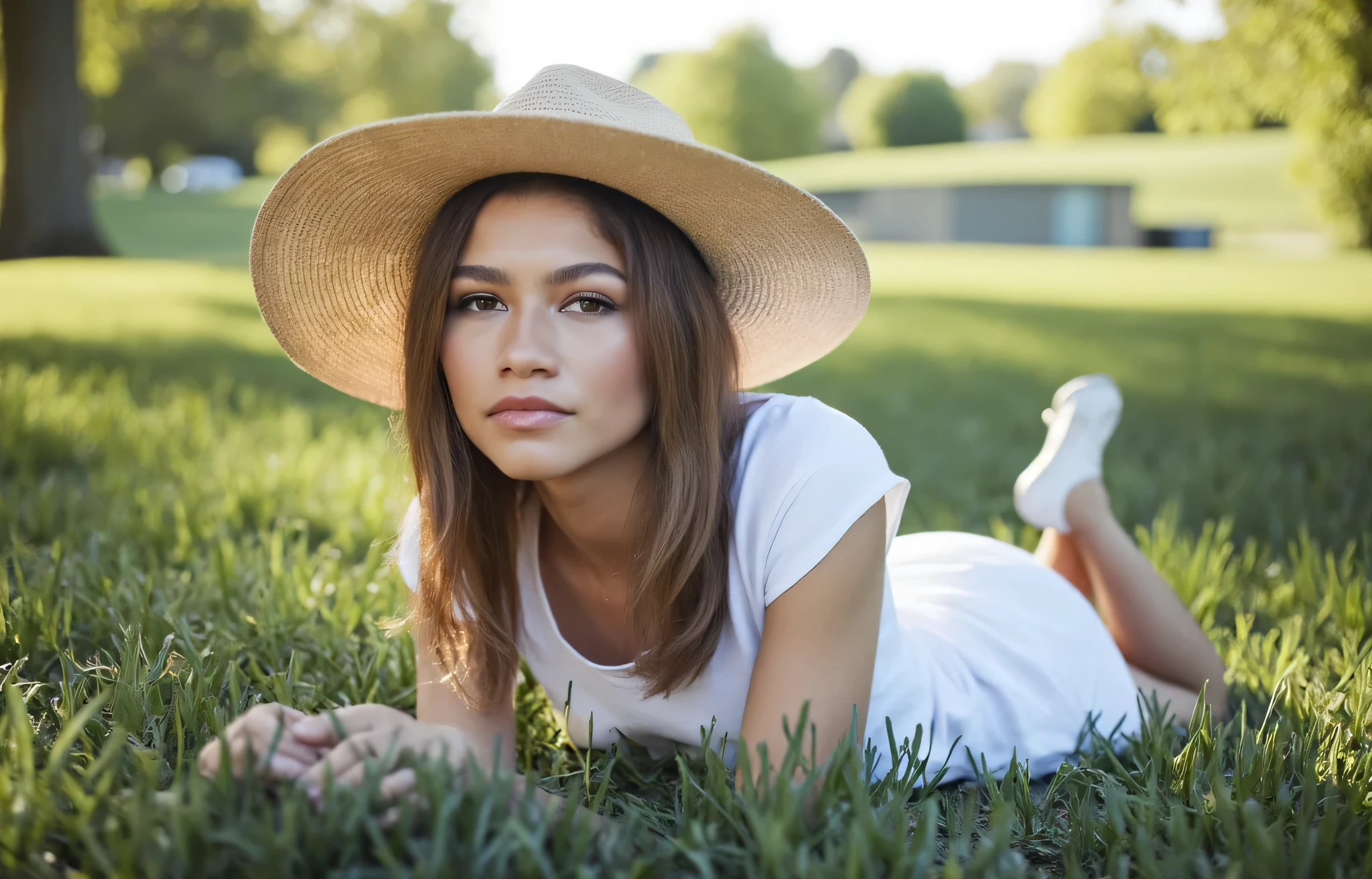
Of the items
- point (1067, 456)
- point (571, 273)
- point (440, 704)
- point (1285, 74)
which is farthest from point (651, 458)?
point (1285, 74)

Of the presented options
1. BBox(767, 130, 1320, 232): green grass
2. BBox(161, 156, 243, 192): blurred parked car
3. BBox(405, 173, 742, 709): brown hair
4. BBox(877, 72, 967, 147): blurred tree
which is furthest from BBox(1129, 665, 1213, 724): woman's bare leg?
BBox(877, 72, 967, 147): blurred tree

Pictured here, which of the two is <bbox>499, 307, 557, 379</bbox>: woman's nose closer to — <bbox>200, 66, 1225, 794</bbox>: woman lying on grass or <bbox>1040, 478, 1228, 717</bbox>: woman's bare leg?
<bbox>200, 66, 1225, 794</bbox>: woman lying on grass

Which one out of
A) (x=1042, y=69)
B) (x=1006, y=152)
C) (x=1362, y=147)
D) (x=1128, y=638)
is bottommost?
(x=1128, y=638)

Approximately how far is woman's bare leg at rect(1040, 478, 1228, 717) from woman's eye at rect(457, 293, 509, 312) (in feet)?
5.88

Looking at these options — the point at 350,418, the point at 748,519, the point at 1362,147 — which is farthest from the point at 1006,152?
the point at 748,519

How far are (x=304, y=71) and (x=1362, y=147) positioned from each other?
41278mm

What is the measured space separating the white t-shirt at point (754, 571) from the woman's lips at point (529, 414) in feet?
1.25

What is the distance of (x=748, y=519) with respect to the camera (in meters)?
1.90

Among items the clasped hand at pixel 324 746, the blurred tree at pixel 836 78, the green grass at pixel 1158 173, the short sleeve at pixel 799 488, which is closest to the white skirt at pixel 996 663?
the short sleeve at pixel 799 488

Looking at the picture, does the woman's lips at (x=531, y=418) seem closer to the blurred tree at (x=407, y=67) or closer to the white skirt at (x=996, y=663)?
the white skirt at (x=996, y=663)

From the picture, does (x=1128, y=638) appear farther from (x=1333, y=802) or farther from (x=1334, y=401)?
(x=1334, y=401)

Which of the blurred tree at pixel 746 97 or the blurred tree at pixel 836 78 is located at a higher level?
the blurred tree at pixel 836 78

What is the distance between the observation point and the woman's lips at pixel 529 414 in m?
1.72

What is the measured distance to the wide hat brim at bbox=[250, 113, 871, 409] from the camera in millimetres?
1711
